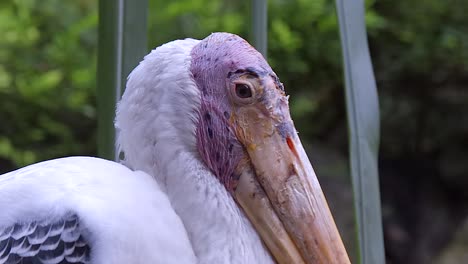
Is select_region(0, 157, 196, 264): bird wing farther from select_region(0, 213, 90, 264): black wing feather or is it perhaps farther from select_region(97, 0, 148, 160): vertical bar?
select_region(97, 0, 148, 160): vertical bar

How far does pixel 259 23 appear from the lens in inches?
49.3

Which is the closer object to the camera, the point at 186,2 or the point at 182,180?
the point at 182,180

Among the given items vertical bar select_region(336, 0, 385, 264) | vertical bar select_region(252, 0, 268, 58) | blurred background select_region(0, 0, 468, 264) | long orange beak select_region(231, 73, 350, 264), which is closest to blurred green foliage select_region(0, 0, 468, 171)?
blurred background select_region(0, 0, 468, 264)

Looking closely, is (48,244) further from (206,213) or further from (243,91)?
(243,91)

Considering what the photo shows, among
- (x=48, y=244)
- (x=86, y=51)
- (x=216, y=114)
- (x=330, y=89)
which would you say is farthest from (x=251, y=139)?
(x=330, y=89)

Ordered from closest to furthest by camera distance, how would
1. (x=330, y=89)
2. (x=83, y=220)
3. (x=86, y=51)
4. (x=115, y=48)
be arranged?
(x=83, y=220) < (x=115, y=48) < (x=86, y=51) < (x=330, y=89)

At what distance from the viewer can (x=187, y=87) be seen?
110cm

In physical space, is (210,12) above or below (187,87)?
below

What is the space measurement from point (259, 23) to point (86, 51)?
61.0 inches

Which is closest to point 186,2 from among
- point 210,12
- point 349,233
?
point 210,12

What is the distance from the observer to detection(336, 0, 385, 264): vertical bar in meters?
1.14

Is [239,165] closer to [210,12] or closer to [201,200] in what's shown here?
[201,200]

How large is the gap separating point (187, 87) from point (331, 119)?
8.50 ft

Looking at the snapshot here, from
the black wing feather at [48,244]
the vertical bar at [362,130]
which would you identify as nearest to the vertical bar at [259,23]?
the vertical bar at [362,130]
